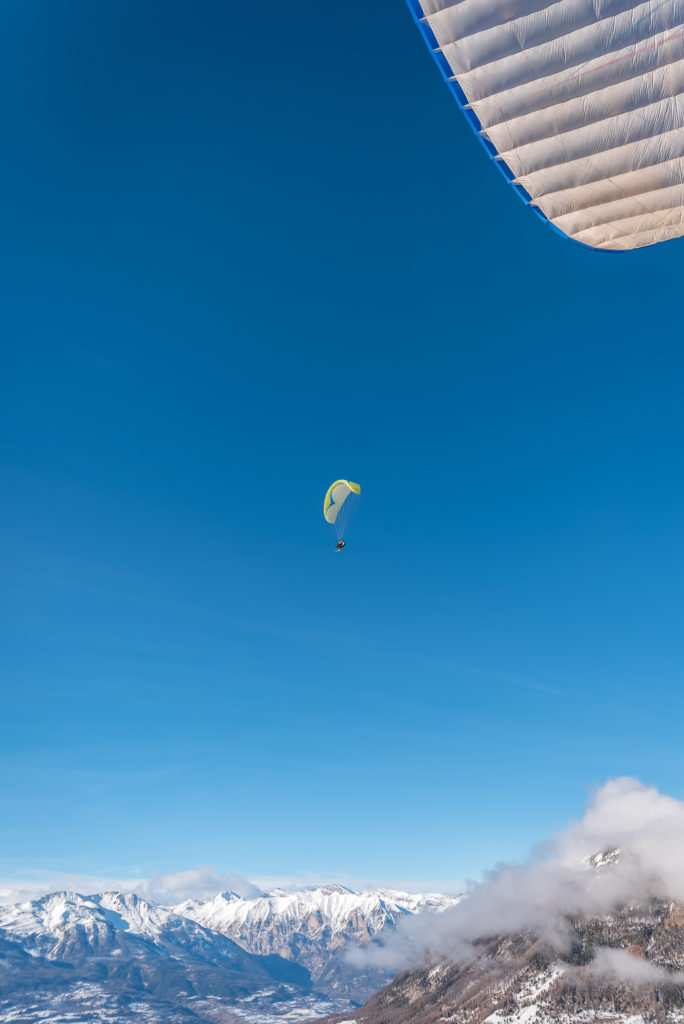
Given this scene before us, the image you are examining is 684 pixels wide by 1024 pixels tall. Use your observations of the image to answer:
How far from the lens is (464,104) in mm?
21719

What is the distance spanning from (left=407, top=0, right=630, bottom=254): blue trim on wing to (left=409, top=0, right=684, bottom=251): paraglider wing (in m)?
0.04

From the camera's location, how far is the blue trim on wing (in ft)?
67.5

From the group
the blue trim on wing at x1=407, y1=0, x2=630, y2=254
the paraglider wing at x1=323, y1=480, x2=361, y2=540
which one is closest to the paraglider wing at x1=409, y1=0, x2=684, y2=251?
the blue trim on wing at x1=407, y1=0, x2=630, y2=254

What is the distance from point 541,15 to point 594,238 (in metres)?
6.46

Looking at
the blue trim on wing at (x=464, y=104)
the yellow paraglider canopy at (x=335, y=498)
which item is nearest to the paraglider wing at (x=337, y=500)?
the yellow paraglider canopy at (x=335, y=498)

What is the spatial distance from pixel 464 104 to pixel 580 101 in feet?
11.4

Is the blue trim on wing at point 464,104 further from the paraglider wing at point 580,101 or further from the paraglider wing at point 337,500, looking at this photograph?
the paraglider wing at point 337,500

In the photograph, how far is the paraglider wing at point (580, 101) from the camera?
19.2m

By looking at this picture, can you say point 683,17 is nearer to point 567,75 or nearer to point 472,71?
point 567,75

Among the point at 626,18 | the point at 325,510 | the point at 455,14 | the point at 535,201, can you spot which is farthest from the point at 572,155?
the point at 325,510

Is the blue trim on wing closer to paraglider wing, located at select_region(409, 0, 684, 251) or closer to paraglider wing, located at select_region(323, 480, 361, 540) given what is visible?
paraglider wing, located at select_region(409, 0, 684, 251)

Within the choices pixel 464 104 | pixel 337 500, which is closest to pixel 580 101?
pixel 464 104

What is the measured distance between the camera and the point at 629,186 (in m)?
21.0

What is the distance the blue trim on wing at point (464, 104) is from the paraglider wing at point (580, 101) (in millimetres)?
36
